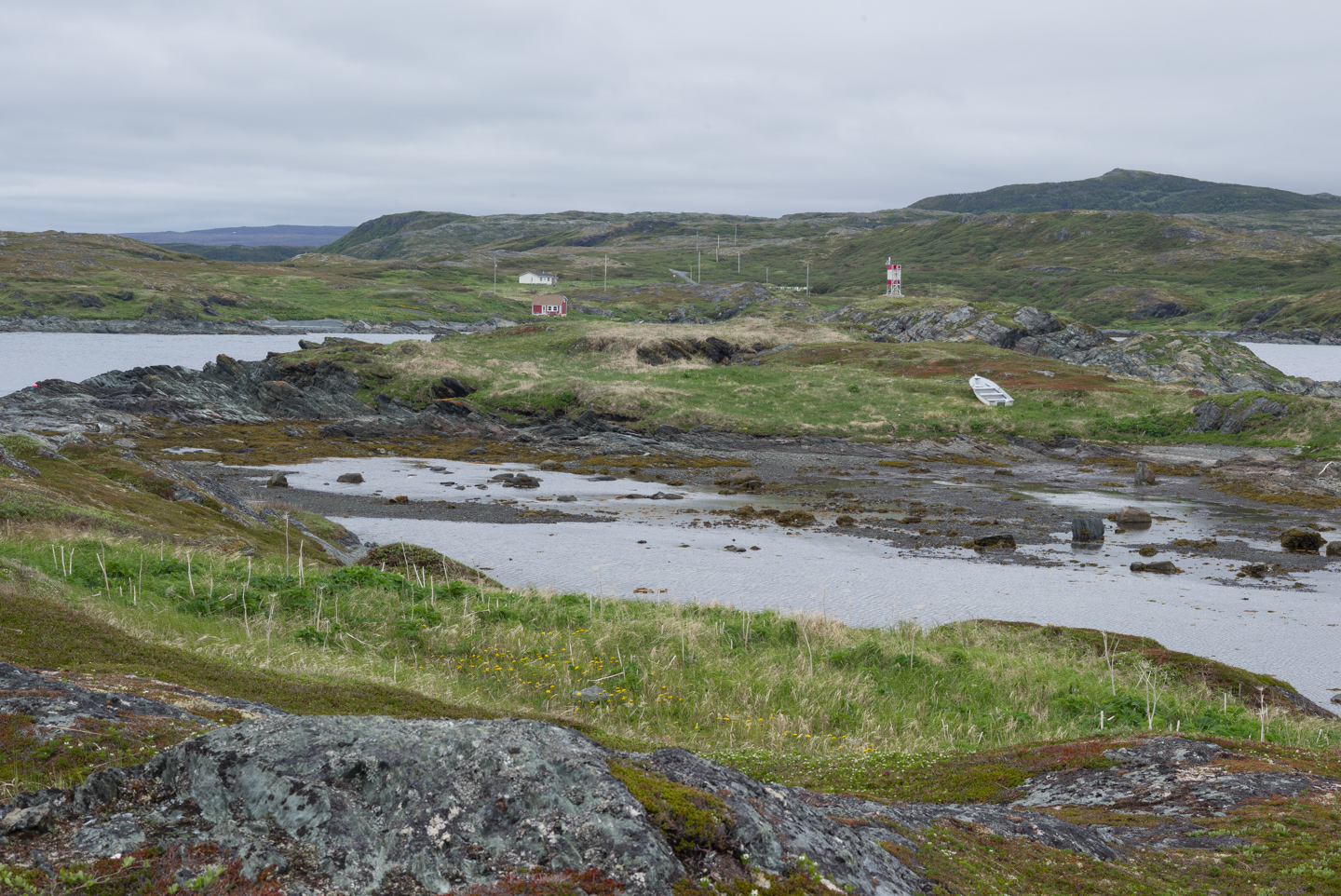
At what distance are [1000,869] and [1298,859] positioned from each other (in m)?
2.20

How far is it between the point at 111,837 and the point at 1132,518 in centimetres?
5085

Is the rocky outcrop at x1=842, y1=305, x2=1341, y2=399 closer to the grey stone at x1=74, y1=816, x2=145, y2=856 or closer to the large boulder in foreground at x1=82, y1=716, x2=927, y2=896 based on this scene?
the large boulder in foreground at x1=82, y1=716, x2=927, y2=896

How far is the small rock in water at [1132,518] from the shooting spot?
4641cm

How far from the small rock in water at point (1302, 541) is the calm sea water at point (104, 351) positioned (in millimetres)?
104246

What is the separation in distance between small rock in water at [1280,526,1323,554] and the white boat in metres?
40.3

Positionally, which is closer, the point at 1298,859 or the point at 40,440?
the point at 1298,859

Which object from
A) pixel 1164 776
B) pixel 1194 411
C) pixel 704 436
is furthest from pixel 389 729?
pixel 1194 411

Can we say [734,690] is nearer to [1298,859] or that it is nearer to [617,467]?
[1298,859]

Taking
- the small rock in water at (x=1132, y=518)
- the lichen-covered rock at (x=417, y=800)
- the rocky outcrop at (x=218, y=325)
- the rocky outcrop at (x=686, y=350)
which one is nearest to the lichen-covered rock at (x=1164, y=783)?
the lichen-covered rock at (x=417, y=800)

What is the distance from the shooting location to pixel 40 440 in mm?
32812

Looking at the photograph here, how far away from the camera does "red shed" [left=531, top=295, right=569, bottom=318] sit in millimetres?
186125

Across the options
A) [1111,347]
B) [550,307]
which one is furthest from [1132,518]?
[550,307]

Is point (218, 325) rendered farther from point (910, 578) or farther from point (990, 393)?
point (910, 578)

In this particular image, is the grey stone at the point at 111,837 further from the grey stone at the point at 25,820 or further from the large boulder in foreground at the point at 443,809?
the grey stone at the point at 25,820
